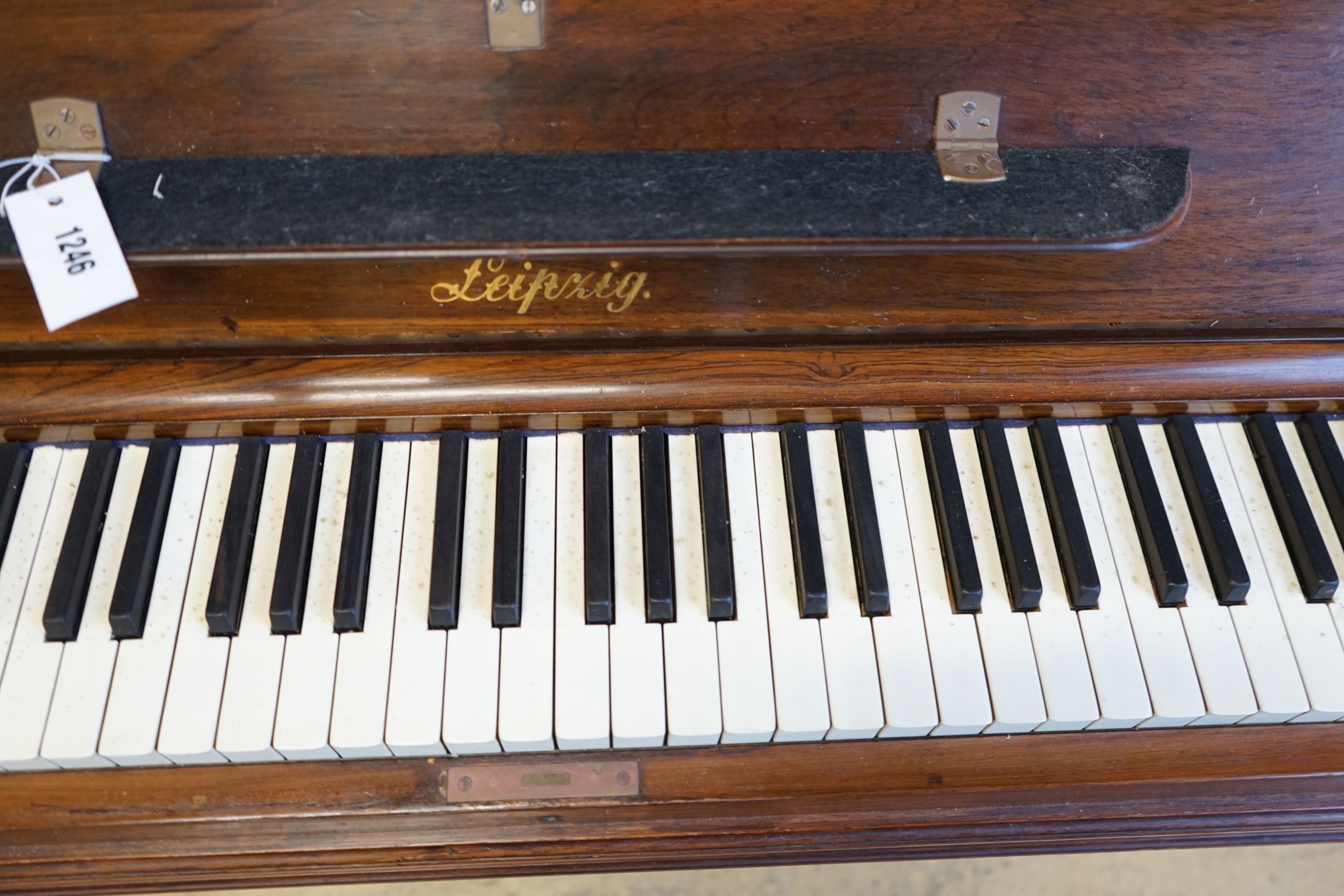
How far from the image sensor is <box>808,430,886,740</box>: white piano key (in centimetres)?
120

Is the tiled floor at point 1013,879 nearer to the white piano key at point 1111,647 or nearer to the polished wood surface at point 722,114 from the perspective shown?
the white piano key at point 1111,647

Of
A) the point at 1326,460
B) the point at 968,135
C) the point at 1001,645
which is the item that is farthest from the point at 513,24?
the point at 1326,460

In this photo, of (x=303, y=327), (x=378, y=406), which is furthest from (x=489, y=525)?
(x=303, y=327)

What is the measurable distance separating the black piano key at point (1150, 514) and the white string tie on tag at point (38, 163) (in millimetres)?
1507

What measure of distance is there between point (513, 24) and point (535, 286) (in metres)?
0.33

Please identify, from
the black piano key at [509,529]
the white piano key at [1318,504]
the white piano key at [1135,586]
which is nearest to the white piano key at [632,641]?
the black piano key at [509,529]

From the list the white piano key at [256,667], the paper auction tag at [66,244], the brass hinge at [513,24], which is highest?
the brass hinge at [513,24]

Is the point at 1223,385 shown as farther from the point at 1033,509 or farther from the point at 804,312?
the point at 804,312

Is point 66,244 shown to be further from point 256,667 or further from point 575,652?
point 575,652

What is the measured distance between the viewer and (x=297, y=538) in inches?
49.1

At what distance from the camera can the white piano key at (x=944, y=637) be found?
1.21 metres

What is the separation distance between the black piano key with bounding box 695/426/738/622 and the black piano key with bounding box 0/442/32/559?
101 cm

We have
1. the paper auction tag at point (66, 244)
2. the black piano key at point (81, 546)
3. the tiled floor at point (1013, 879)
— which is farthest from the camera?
the tiled floor at point (1013, 879)

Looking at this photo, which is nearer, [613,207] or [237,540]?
[613,207]
